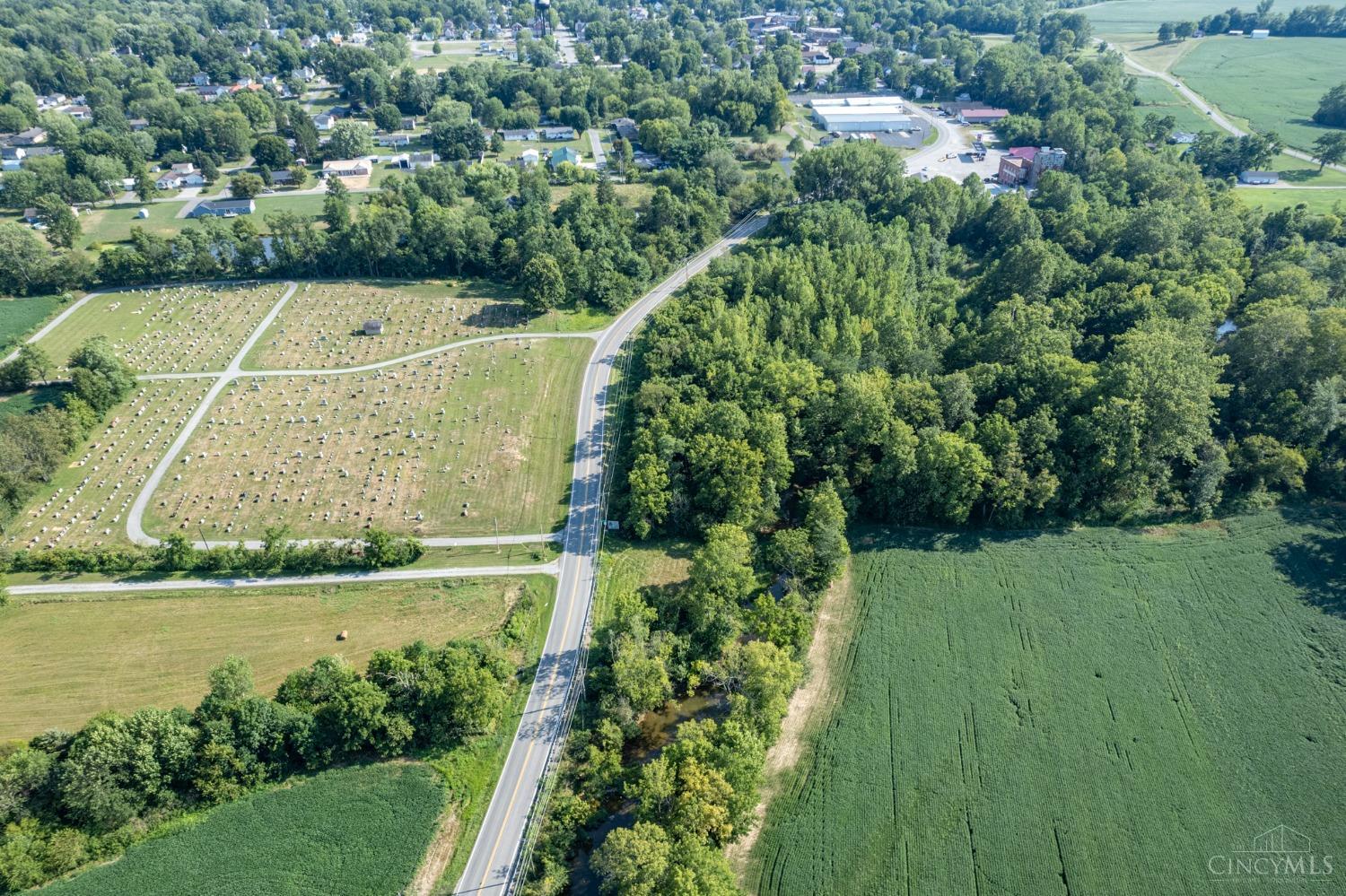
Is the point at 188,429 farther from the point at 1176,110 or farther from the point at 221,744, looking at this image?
the point at 1176,110

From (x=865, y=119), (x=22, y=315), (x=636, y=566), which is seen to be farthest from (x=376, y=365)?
(x=865, y=119)

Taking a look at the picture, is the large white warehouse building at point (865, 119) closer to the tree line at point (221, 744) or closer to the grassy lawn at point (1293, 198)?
the grassy lawn at point (1293, 198)

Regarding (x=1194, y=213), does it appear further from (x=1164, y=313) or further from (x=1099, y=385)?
(x=1099, y=385)

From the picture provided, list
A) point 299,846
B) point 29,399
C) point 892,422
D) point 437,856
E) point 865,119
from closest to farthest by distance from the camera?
point 299,846 < point 437,856 < point 892,422 < point 29,399 < point 865,119

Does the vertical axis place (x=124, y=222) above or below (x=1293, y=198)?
below

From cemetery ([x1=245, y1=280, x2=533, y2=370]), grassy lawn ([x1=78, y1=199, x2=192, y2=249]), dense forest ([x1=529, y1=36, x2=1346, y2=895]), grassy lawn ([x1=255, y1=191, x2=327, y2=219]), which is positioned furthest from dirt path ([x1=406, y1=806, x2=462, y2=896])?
grassy lawn ([x1=78, y1=199, x2=192, y2=249])

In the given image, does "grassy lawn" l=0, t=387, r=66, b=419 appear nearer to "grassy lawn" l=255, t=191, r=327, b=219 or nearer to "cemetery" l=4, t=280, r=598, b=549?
"cemetery" l=4, t=280, r=598, b=549
